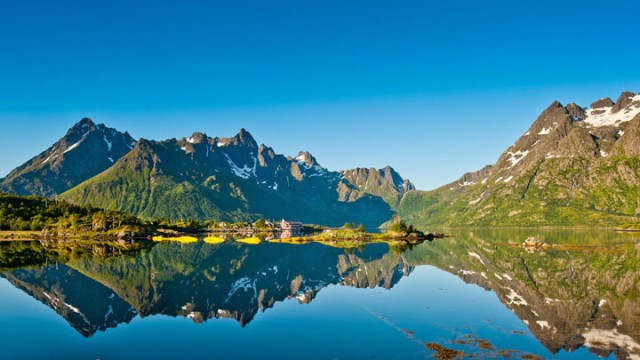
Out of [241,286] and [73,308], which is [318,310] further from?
[73,308]

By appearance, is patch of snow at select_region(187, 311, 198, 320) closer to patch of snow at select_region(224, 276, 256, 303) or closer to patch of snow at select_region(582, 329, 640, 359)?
patch of snow at select_region(224, 276, 256, 303)

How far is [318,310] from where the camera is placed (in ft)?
164

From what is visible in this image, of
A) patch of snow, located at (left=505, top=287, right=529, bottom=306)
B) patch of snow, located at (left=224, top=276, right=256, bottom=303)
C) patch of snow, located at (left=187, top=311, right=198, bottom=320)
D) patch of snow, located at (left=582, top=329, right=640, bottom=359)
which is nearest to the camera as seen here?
patch of snow, located at (left=582, top=329, right=640, bottom=359)

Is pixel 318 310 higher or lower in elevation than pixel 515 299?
higher

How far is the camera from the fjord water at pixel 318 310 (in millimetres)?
34719

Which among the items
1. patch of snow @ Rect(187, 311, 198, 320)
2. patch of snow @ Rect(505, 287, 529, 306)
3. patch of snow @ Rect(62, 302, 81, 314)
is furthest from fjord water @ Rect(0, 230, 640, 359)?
patch of snow @ Rect(62, 302, 81, 314)

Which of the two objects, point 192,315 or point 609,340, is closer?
point 609,340

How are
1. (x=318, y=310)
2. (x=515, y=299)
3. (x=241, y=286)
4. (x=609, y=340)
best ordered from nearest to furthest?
1. (x=609, y=340)
2. (x=318, y=310)
3. (x=515, y=299)
4. (x=241, y=286)

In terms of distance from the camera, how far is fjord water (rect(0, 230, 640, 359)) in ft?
114

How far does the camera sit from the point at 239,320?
145ft

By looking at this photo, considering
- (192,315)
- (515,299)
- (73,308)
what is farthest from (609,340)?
(73,308)

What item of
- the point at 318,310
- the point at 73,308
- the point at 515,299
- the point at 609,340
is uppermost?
the point at 73,308

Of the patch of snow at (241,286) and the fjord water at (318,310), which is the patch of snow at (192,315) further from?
the patch of snow at (241,286)

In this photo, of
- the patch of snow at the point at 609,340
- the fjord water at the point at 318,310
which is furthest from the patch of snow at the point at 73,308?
the patch of snow at the point at 609,340
